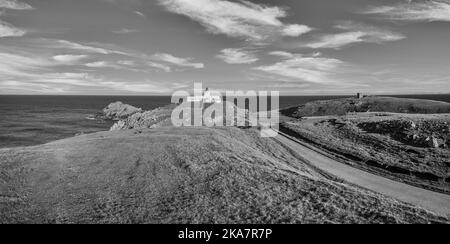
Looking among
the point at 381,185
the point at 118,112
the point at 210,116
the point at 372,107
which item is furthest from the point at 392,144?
the point at 118,112

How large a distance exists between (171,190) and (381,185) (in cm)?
1779

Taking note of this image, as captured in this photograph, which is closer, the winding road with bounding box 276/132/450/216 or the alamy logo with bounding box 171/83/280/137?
→ the winding road with bounding box 276/132/450/216

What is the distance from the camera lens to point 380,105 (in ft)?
263

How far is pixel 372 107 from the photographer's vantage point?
8094 cm

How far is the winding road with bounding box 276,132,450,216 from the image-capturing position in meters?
23.8

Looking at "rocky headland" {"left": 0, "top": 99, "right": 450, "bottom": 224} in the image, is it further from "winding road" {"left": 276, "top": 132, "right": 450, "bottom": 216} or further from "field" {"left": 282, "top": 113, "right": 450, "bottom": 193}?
"field" {"left": 282, "top": 113, "right": 450, "bottom": 193}

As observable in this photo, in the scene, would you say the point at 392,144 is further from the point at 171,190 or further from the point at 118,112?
the point at 118,112

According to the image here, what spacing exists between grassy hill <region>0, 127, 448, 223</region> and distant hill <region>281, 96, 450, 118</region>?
5317 centimetres

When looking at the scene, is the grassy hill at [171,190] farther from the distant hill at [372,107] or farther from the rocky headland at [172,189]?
the distant hill at [372,107]

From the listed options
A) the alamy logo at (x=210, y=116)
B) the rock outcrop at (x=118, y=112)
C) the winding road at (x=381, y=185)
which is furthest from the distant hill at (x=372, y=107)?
the rock outcrop at (x=118, y=112)

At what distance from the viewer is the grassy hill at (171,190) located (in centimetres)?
1816

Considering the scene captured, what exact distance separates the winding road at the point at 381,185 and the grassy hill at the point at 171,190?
266cm

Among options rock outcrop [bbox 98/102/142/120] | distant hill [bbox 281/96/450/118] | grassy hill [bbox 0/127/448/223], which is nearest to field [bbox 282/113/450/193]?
grassy hill [bbox 0/127/448/223]
